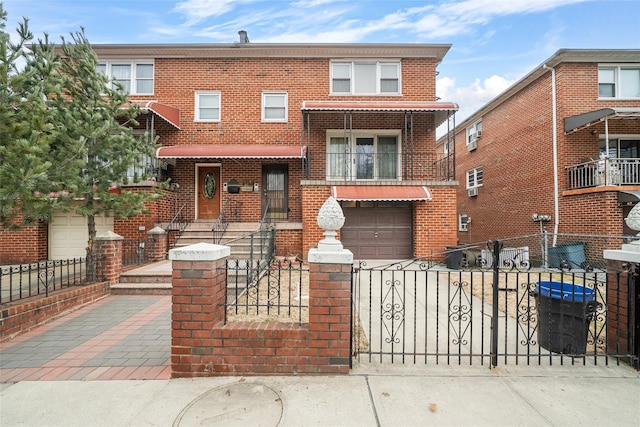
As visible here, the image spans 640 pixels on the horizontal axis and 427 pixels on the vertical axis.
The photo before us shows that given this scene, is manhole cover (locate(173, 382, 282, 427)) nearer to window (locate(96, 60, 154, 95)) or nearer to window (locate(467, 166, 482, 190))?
window (locate(96, 60, 154, 95))

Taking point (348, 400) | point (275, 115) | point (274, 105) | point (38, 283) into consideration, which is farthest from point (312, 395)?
point (274, 105)

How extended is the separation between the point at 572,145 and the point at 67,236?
1913cm

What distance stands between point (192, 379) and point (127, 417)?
0.65 meters

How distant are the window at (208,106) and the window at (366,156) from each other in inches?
191

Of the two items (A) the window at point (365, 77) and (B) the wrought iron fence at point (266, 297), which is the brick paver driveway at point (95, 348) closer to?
(B) the wrought iron fence at point (266, 297)

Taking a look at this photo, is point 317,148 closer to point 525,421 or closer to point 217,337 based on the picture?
point 217,337

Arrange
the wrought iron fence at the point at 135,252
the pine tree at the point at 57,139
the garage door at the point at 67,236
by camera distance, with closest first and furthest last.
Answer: the pine tree at the point at 57,139
the wrought iron fence at the point at 135,252
the garage door at the point at 67,236

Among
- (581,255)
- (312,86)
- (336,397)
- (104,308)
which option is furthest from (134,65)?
(581,255)

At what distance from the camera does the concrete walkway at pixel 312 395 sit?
102 inches

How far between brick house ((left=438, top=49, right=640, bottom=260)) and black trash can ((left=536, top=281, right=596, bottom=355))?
792 cm

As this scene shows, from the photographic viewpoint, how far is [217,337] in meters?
3.22

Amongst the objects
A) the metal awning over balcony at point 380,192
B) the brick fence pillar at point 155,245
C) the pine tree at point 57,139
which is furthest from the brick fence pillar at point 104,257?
the metal awning over balcony at point 380,192

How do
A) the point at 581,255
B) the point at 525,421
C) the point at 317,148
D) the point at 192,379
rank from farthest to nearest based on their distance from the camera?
the point at 317,148 → the point at 581,255 → the point at 192,379 → the point at 525,421

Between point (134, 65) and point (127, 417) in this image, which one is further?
point (134, 65)
